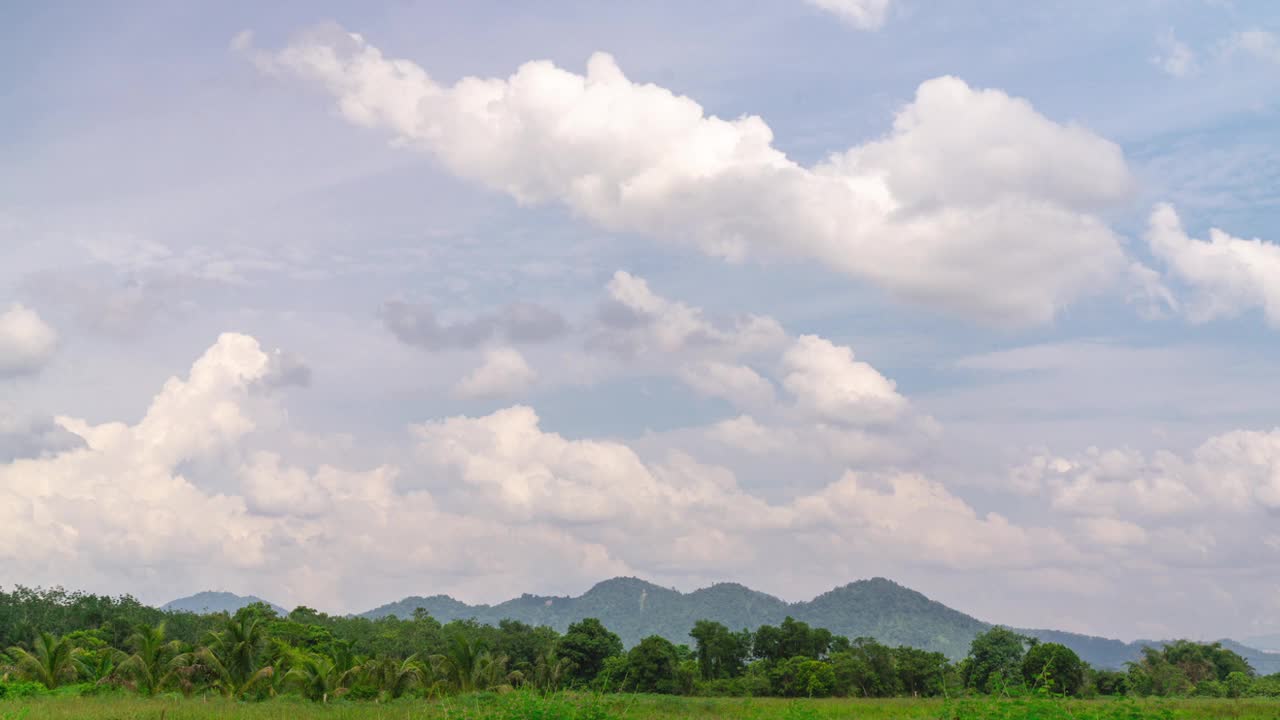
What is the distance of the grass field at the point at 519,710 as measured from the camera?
82.1ft

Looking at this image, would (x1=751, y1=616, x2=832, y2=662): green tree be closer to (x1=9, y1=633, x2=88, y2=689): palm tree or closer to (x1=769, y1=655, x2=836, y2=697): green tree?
(x1=769, y1=655, x2=836, y2=697): green tree

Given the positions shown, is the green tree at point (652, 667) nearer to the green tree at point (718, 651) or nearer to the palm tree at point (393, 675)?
the green tree at point (718, 651)

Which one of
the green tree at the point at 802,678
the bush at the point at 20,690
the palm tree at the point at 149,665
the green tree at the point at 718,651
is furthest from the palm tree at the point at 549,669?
the bush at the point at 20,690

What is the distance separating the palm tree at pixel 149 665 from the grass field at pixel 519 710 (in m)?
4.12

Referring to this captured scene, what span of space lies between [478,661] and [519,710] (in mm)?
38652

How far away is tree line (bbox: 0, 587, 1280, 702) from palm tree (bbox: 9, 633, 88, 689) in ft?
0.25

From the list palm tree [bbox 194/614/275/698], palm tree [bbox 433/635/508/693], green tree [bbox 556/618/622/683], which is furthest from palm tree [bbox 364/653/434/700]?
green tree [bbox 556/618/622/683]

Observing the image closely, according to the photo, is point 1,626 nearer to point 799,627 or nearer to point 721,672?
point 721,672

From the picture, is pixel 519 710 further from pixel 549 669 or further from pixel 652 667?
pixel 549 669

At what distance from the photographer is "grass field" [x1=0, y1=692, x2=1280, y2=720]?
25031mm

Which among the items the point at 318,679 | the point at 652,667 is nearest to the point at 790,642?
the point at 652,667

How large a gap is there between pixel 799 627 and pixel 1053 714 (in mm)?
75278

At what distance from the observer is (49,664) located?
56.3 metres

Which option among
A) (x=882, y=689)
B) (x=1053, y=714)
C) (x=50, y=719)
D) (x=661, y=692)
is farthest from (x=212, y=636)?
(x=882, y=689)
